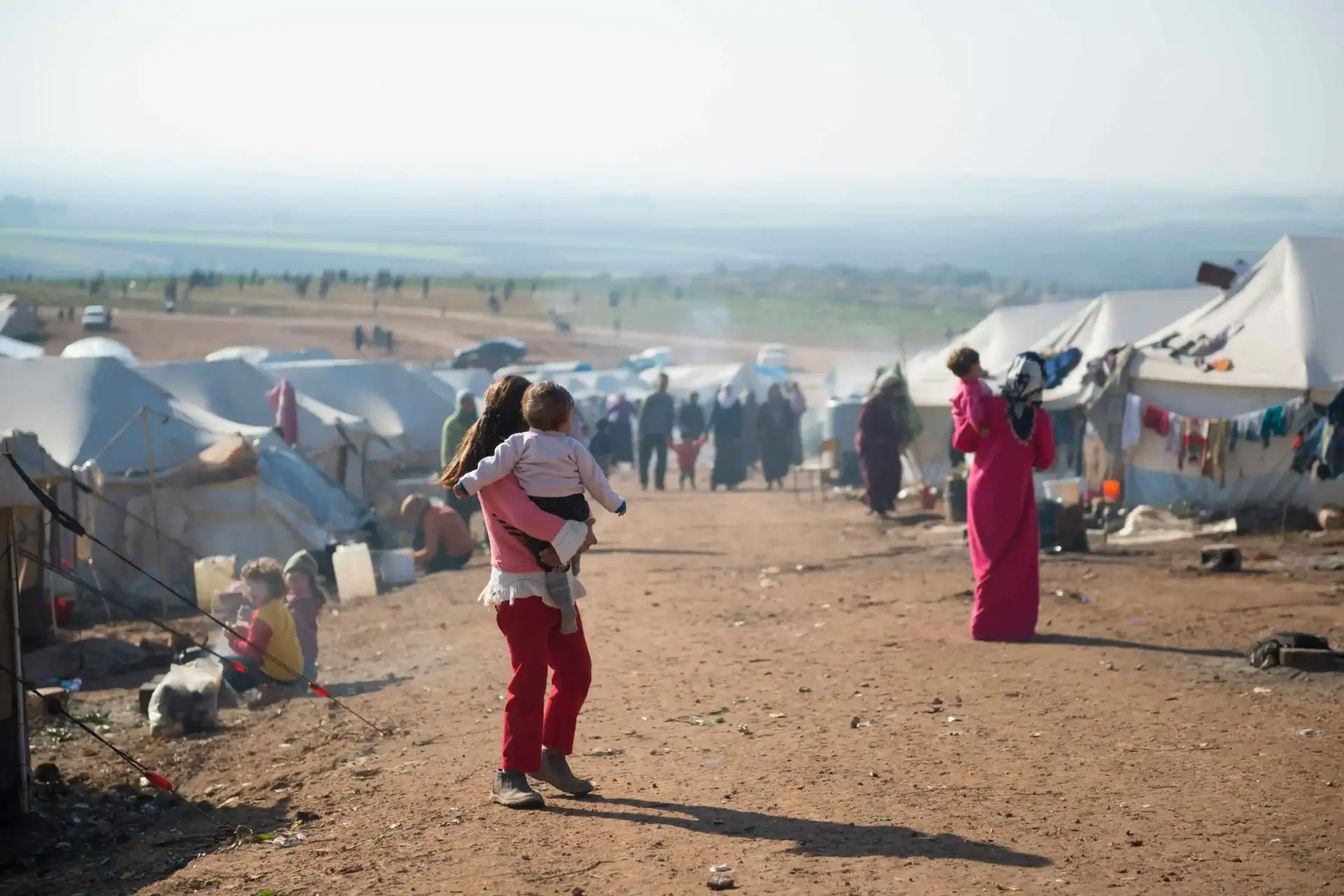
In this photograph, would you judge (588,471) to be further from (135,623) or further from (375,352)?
(375,352)

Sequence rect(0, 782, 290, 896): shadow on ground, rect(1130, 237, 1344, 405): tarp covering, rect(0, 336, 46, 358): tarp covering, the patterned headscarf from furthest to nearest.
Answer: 1. rect(0, 336, 46, 358): tarp covering
2. rect(1130, 237, 1344, 405): tarp covering
3. the patterned headscarf
4. rect(0, 782, 290, 896): shadow on ground

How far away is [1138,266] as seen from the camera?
107 metres

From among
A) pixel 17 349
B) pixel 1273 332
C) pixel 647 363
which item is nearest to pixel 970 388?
pixel 1273 332

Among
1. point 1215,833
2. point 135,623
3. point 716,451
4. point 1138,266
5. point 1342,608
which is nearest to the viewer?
point 1215,833

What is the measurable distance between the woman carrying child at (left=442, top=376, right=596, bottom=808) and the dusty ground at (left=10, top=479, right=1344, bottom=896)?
0.59 ft

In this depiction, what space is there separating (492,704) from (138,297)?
7130 centimetres

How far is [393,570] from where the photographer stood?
1442 centimetres

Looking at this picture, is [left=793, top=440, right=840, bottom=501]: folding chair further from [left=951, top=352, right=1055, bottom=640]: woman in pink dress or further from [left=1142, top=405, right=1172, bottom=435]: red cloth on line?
[left=951, top=352, right=1055, bottom=640]: woman in pink dress

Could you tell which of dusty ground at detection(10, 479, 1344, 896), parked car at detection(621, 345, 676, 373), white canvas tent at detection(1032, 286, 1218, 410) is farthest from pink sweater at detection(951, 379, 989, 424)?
parked car at detection(621, 345, 676, 373)

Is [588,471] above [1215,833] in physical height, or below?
above

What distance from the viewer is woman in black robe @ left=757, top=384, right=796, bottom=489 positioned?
84.3 feet

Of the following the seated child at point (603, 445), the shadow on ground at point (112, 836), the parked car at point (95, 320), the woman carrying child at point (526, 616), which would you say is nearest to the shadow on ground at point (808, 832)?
the woman carrying child at point (526, 616)

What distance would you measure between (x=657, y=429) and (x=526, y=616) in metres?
19.0

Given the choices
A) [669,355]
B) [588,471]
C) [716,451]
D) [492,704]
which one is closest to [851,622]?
[492,704]
